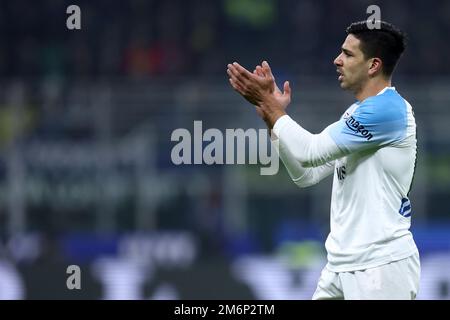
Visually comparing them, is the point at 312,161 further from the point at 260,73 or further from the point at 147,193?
the point at 147,193

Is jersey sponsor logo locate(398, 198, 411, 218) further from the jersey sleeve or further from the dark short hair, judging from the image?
the dark short hair

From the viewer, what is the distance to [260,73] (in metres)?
4.44

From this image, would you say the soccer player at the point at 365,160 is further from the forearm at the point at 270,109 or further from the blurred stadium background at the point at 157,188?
the blurred stadium background at the point at 157,188

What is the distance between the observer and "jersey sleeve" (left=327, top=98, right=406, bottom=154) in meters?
4.32

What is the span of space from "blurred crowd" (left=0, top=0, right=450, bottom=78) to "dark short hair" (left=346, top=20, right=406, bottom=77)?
9.19 meters

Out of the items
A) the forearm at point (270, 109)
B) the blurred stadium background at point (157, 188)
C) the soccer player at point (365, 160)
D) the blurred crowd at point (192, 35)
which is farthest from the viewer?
the blurred crowd at point (192, 35)

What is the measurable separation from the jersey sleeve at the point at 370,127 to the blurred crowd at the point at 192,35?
9.31 meters

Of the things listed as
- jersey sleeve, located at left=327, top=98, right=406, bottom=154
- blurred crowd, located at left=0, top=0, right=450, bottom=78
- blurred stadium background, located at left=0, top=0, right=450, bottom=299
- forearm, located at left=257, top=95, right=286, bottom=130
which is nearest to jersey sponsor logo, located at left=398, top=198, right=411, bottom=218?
jersey sleeve, located at left=327, top=98, right=406, bottom=154

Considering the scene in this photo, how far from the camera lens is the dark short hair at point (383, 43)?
4441 mm

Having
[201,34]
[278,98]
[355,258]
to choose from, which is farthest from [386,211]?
[201,34]

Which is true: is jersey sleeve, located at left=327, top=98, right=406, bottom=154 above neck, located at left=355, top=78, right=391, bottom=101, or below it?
below

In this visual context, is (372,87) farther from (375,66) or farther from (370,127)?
(370,127)

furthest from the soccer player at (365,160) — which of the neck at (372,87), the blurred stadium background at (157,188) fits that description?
the blurred stadium background at (157,188)

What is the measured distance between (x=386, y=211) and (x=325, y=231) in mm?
6137
